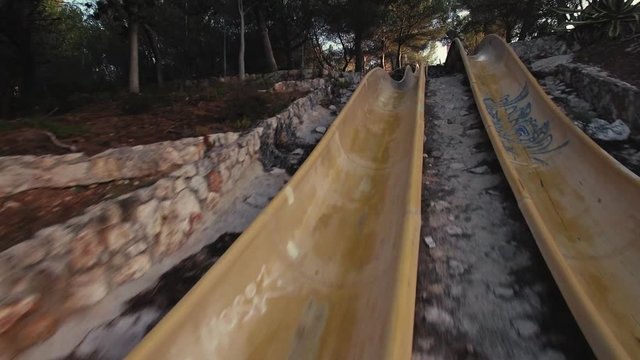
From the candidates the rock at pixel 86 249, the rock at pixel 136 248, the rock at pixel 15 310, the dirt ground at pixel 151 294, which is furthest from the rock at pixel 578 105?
the rock at pixel 15 310

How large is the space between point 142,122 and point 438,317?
5073 millimetres

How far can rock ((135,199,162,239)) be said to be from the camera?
3816mm

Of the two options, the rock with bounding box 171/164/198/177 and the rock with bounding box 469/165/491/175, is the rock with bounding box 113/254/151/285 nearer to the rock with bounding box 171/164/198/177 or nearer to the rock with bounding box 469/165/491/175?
the rock with bounding box 171/164/198/177

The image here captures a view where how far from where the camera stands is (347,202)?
4816 millimetres

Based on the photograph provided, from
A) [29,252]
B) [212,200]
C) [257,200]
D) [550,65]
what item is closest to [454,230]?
[257,200]

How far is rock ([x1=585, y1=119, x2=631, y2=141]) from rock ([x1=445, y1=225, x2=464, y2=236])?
9.36ft

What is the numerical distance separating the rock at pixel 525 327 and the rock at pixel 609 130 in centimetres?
375

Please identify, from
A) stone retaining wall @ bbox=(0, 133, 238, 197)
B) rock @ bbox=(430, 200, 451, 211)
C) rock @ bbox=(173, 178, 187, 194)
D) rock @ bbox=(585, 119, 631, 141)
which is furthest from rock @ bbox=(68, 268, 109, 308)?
rock @ bbox=(585, 119, 631, 141)

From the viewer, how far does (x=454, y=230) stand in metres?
4.34

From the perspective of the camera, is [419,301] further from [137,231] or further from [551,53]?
[551,53]

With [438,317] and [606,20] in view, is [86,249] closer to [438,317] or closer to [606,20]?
[438,317]

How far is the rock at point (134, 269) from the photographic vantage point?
3.51 meters

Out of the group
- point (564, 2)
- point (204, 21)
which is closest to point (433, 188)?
point (564, 2)

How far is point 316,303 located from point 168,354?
1161mm
